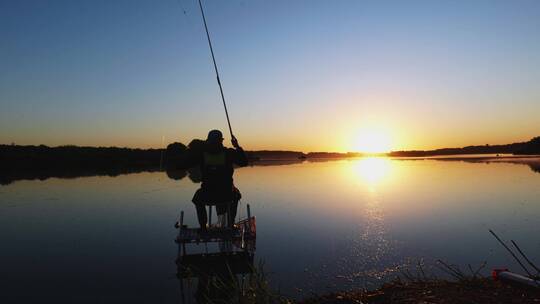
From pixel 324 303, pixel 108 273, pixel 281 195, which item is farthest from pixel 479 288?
pixel 281 195

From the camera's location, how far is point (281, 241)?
1159 centimetres


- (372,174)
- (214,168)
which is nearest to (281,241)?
(214,168)

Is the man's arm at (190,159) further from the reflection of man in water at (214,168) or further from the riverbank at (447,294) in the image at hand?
the riverbank at (447,294)

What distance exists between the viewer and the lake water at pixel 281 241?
789 cm

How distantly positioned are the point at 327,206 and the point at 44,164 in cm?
5879

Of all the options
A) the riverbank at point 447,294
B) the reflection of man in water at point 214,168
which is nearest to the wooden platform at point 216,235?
the reflection of man in water at point 214,168

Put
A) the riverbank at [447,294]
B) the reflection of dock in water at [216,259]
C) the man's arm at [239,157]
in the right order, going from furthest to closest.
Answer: the man's arm at [239,157], the reflection of dock in water at [216,259], the riverbank at [447,294]

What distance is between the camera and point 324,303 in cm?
502

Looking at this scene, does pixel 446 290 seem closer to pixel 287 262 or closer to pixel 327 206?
pixel 287 262

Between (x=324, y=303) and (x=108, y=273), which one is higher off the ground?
(x=324, y=303)

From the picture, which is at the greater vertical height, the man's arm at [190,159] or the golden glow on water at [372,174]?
the man's arm at [190,159]

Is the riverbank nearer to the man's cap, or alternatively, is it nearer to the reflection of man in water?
the reflection of man in water

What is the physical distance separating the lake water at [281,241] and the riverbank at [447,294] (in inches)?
89.9

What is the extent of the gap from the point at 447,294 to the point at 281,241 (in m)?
7.09
